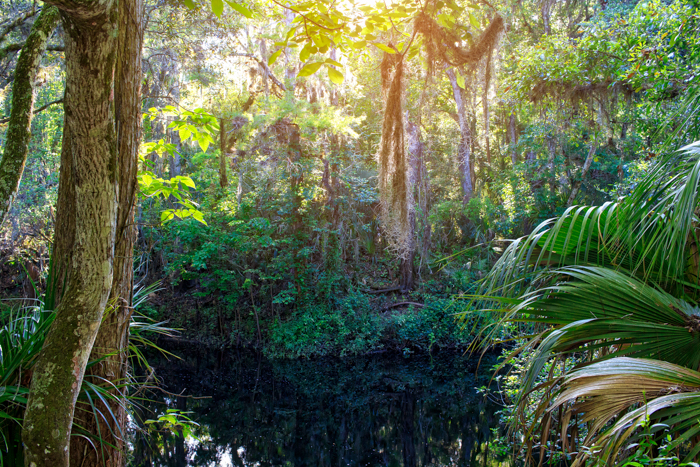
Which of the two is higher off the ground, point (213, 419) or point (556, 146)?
point (556, 146)

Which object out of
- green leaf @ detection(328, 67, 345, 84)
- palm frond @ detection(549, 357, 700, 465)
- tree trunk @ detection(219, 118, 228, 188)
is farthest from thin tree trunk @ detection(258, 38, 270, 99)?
palm frond @ detection(549, 357, 700, 465)

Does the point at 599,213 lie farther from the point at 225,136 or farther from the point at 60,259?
the point at 225,136

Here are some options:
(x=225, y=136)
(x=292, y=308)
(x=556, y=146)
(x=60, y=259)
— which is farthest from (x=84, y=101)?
(x=556, y=146)

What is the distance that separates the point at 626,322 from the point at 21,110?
317 centimetres

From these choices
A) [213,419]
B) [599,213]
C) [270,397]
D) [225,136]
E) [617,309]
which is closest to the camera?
[617,309]

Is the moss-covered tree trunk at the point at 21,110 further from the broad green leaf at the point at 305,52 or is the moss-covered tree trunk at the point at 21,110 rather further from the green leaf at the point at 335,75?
the green leaf at the point at 335,75

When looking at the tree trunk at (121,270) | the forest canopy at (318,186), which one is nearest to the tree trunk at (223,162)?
the forest canopy at (318,186)

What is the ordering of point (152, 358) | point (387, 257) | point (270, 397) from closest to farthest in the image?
1. point (270, 397)
2. point (152, 358)
3. point (387, 257)

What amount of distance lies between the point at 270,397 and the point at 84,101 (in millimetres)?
7757

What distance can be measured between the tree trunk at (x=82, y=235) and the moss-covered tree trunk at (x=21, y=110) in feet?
3.88

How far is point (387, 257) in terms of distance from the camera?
12836mm

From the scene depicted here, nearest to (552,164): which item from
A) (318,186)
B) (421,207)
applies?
(421,207)

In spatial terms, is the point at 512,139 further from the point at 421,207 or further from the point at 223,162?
the point at 223,162

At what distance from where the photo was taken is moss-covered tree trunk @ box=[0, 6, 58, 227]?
2.33m
